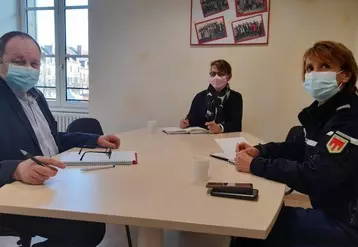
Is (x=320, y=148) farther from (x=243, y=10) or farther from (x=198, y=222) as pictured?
(x=243, y=10)

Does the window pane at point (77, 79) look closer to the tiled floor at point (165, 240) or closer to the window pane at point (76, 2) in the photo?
the window pane at point (76, 2)

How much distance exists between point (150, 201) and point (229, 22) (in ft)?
9.28

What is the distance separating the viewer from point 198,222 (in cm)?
93

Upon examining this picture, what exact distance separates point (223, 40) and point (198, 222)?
2906 mm

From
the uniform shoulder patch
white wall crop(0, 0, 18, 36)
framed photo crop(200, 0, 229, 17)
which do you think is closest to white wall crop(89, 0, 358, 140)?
framed photo crop(200, 0, 229, 17)

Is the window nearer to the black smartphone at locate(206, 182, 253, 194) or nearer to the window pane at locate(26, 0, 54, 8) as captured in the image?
the window pane at locate(26, 0, 54, 8)

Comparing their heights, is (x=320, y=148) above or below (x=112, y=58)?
below

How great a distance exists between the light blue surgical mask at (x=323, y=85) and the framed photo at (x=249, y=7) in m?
2.13

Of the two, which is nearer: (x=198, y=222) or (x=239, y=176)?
(x=198, y=222)

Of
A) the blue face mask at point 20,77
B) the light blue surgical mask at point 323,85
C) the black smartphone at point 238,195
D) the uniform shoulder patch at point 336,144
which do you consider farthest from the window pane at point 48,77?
the uniform shoulder patch at point 336,144

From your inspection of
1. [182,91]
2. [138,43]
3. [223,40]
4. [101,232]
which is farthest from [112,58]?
[101,232]

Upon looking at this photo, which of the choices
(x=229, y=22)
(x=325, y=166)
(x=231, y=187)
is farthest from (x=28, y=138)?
(x=229, y=22)

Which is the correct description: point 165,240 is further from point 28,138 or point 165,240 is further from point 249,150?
point 28,138

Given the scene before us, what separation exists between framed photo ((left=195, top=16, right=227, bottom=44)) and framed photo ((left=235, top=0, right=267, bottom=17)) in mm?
189
